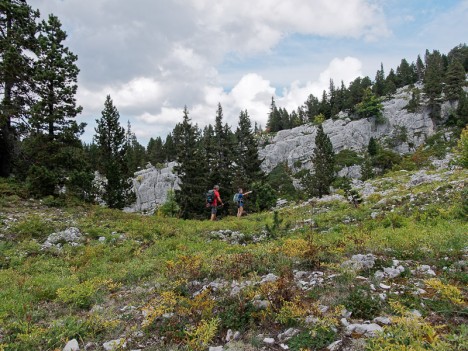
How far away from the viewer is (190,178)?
45.9m

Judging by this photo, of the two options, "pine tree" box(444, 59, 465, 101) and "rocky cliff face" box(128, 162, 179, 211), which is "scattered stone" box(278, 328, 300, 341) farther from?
"pine tree" box(444, 59, 465, 101)

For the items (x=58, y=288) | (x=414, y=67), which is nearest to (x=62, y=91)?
(x=58, y=288)

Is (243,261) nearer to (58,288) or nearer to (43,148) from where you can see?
(58,288)

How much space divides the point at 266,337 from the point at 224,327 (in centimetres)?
87

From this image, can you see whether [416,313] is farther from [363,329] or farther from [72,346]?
[72,346]

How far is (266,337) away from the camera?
4.90 meters

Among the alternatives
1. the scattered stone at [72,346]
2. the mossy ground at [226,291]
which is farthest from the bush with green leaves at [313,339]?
the scattered stone at [72,346]

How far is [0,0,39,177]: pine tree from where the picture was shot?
68.9ft

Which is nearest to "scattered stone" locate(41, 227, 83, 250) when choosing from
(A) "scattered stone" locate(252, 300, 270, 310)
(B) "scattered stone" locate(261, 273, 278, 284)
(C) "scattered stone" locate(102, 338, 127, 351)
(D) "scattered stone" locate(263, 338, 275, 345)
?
(C) "scattered stone" locate(102, 338, 127, 351)

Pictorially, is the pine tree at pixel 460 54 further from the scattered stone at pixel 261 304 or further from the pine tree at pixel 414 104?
the scattered stone at pixel 261 304

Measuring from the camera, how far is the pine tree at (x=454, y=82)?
83.4 meters

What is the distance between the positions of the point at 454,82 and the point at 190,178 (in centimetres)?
8402

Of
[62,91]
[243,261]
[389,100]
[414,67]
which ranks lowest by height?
[243,261]

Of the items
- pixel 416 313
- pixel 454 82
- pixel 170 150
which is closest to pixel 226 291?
pixel 416 313
